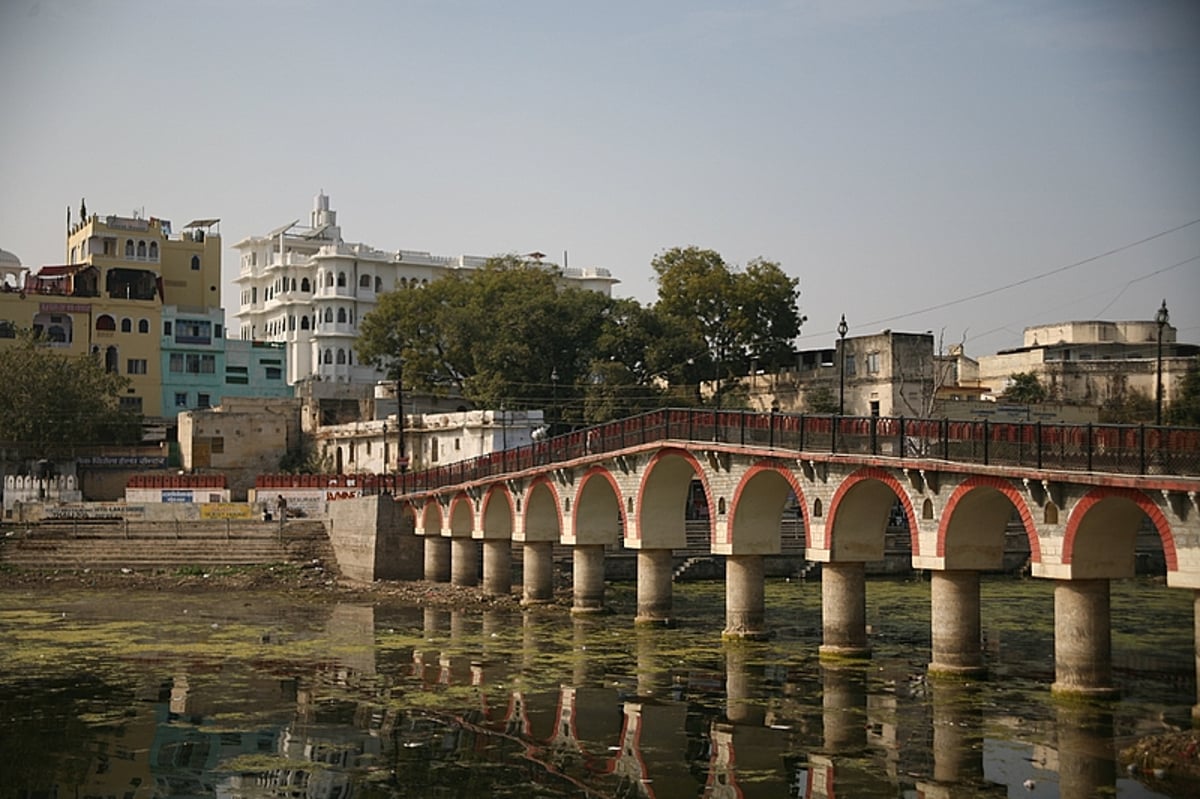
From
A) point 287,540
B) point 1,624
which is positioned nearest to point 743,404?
point 287,540

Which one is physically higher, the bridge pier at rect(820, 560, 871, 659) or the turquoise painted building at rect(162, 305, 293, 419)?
the turquoise painted building at rect(162, 305, 293, 419)

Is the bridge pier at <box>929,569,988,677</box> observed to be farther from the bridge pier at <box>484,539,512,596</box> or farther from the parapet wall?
the parapet wall

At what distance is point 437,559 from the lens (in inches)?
2352

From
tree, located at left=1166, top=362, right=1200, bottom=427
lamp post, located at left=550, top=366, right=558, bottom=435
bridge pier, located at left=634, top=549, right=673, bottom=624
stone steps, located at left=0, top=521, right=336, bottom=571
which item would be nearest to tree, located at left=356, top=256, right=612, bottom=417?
lamp post, located at left=550, top=366, right=558, bottom=435

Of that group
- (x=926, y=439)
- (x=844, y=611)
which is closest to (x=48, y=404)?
(x=844, y=611)

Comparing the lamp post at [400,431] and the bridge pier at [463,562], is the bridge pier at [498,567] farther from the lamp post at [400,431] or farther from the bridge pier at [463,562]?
the lamp post at [400,431]

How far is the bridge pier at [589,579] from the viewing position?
1887 inches

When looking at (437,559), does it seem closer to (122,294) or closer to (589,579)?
(589,579)

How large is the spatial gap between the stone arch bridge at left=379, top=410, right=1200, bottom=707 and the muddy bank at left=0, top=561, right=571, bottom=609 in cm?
238

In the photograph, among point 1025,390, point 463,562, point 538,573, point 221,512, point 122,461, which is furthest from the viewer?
point 122,461

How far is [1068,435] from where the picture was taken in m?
28.8

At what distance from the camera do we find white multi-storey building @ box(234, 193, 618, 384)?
10456 cm

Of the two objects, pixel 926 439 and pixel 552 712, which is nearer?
pixel 552 712

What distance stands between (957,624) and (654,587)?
1360 centimetres
